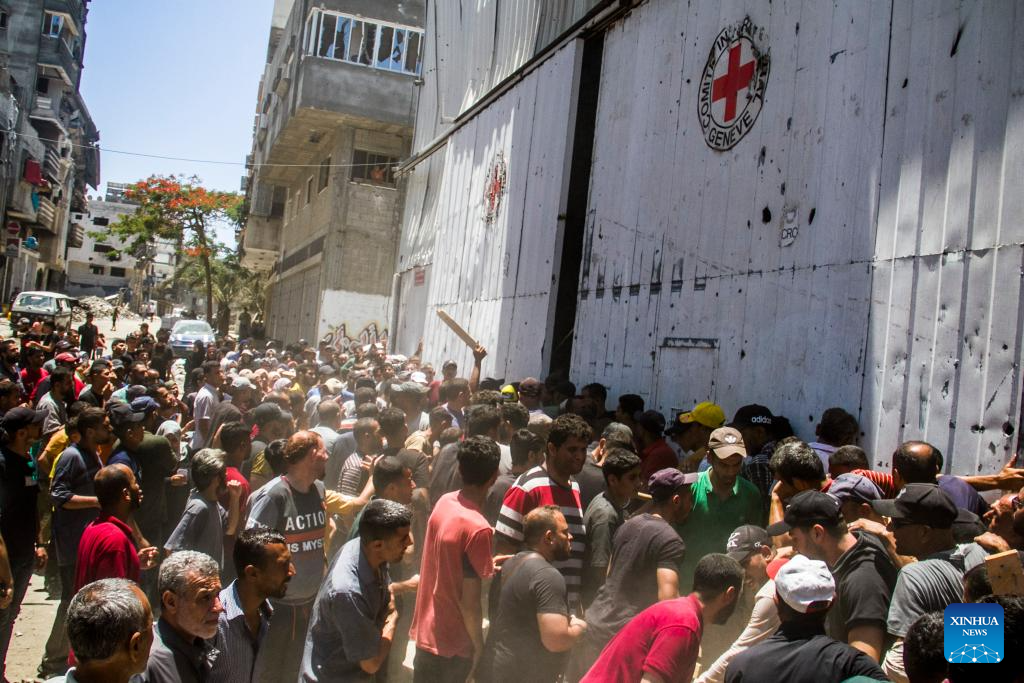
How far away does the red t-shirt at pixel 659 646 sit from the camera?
3.26 meters

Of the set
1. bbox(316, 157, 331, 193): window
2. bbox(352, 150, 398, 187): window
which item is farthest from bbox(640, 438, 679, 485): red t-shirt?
bbox(316, 157, 331, 193): window

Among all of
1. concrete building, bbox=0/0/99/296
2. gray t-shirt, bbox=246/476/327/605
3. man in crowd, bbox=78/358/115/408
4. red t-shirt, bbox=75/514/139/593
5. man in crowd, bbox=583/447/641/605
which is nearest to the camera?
red t-shirt, bbox=75/514/139/593

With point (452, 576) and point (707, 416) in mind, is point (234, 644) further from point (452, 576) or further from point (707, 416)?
point (707, 416)

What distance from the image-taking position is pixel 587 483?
A: 5.47 metres

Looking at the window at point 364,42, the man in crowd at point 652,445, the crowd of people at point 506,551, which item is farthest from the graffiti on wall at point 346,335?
the man in crowd at point 652,445

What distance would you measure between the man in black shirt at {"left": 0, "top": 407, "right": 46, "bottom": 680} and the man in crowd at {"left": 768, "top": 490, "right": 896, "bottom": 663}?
15.4 ft

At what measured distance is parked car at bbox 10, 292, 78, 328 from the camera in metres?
30.6

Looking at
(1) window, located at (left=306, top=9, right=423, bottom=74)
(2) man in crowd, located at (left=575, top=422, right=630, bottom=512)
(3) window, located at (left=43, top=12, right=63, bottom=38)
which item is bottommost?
(2) man in crowd, located at (left=575, top=422, right=630, bottom=512)

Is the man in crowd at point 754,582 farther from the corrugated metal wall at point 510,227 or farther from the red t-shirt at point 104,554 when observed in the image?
the corrugated metal wall at point 510,227

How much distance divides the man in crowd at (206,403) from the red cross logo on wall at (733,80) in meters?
6.09

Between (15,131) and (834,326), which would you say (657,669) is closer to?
(834,326)

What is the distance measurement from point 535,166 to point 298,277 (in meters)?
21.9

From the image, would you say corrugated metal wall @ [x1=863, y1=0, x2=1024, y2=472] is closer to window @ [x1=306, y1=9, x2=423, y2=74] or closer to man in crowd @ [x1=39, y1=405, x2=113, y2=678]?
man in crowd @ [x1=39, y1=405, x2=113, y2=678]

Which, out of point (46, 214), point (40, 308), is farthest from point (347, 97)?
point (46, 214)
